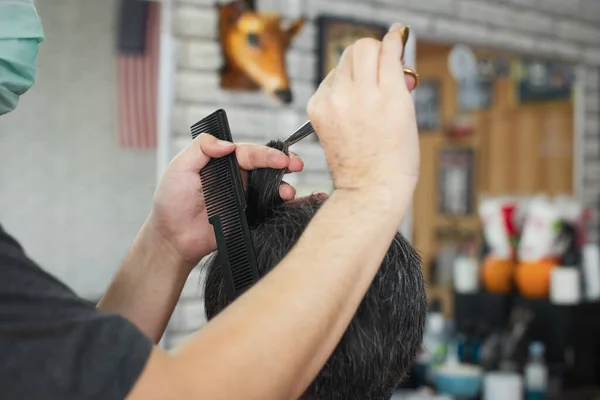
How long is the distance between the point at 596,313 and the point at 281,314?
304cm

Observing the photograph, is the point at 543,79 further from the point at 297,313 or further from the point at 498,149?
the point at 297,313

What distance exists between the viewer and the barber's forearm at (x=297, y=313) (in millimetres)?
683

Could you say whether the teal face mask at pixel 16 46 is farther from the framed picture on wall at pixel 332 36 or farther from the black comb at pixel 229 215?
the framed picture on wall at pixel 332 36

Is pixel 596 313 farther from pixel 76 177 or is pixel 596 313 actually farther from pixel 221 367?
pixel 221 367

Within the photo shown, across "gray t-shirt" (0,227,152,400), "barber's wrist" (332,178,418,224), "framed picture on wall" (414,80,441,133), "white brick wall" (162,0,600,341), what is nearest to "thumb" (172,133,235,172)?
"barber's wrist" (332,178,418,224)

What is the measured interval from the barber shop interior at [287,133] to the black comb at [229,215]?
0.77m

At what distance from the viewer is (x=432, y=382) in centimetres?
330

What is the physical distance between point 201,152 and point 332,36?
255 centimetres

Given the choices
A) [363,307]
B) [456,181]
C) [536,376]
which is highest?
[363,307]

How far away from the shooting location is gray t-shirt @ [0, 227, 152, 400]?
0.65 m

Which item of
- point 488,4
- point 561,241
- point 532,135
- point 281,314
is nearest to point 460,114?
point 532,135

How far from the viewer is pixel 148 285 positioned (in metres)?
1.15

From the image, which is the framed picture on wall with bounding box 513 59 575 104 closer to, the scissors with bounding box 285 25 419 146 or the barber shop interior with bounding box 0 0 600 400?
the barber shop interior with bounding box 0 0 600 400

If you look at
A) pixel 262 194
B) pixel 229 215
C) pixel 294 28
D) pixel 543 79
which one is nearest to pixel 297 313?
pixel 229 215
